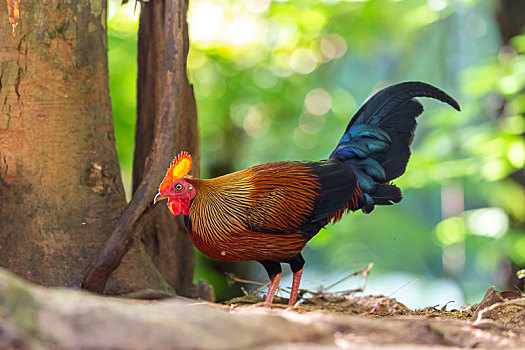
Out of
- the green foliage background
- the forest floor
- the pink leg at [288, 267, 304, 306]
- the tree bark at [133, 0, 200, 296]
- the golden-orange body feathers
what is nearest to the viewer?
the forest floor

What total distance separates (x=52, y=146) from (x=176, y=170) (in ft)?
2.63

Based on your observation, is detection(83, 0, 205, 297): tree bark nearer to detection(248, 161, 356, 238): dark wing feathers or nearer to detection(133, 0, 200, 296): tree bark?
detection(133, 0, 200, 296): tree bark

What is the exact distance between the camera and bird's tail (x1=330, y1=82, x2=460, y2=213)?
4352mm

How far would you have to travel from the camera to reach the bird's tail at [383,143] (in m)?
4.35

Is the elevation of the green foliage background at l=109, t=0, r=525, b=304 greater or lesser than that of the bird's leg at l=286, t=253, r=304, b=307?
greater

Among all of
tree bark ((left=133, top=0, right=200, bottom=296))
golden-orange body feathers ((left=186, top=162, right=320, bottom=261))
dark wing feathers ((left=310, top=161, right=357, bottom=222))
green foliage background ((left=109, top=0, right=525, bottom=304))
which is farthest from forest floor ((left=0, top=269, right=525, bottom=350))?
green foliage background ((left=109, top=0, right=525, bottom=304))

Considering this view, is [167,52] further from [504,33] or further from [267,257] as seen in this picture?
[504,33]

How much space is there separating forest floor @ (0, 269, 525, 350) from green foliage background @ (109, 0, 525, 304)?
14.3 ft

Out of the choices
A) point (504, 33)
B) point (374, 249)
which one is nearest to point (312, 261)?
point (374, 249)

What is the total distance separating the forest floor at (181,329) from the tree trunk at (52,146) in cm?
189

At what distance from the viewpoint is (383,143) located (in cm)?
440

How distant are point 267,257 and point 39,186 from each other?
1506mm

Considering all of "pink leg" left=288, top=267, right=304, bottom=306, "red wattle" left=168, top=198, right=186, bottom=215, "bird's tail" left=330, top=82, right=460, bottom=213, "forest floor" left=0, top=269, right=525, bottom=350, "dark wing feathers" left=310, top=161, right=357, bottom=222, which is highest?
"bird's tail" left=330, top=82, right=460, bottom=213

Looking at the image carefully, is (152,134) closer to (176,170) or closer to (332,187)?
(176,170)
